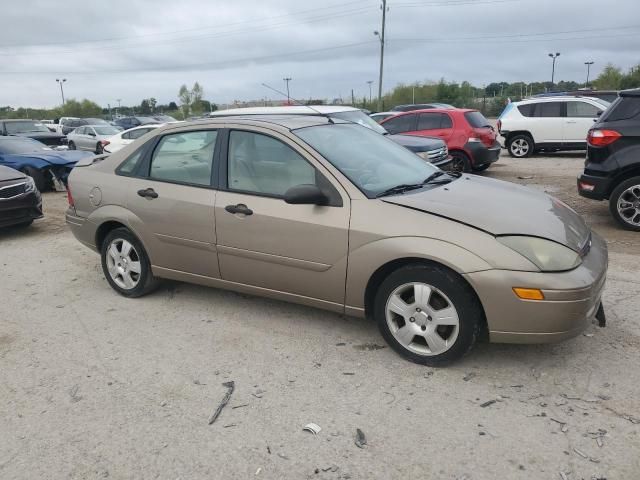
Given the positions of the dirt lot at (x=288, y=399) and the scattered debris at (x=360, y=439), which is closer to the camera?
the dirt lot at (x=288, y=399)

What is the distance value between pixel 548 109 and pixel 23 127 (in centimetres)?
1722

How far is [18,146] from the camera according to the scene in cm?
1216

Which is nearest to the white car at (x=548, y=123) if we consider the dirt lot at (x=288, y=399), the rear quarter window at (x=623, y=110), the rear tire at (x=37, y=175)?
the rear quarter window at (x=623, y=110)

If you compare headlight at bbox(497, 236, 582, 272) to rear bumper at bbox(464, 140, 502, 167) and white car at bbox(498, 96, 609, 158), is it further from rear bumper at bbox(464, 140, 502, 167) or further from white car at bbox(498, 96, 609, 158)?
white car at bbox(498, 96, 609, 158)

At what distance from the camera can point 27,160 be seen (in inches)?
454

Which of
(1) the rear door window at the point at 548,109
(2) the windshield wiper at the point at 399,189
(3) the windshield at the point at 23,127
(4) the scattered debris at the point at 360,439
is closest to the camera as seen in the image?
(4) the scattered debris at the point at 360,439

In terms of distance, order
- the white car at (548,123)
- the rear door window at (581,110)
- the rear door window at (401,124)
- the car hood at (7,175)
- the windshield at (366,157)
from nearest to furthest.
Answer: the windshield at (366,157), the car hood at (7,175), the rear door window at (401,124), the rear door window at (581,110), the white car at (548,123)

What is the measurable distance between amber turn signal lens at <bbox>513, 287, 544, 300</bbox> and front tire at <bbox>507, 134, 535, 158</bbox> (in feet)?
43.3

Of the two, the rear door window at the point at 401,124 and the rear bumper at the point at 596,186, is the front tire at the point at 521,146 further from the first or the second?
the rear bumper at the point at 596,186

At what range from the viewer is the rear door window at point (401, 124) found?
12.9m

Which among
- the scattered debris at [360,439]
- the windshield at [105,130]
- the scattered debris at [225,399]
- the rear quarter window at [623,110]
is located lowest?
the scattered debris at [225,399]

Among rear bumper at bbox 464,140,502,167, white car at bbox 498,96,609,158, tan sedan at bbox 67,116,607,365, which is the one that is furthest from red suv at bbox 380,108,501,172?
tan sedan at bbox 67,116,607,365

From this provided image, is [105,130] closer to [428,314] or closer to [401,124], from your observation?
[401,124]

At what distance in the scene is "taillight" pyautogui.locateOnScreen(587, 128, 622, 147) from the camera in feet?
22.1
